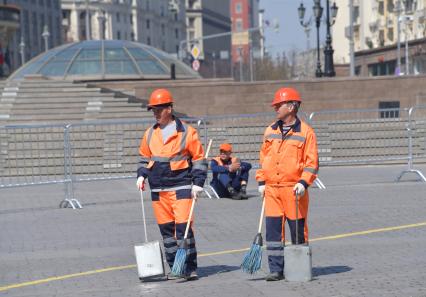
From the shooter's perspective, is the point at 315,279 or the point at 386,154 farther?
the point at 386,154

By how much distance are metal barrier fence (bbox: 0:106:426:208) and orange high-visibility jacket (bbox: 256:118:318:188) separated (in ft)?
27.7

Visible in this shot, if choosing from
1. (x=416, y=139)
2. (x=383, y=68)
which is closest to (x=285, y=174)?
(x=416, y=139)

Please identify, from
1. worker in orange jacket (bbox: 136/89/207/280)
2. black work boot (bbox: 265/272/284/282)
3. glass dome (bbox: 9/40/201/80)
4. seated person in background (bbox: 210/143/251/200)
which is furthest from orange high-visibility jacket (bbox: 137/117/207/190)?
glass dome (bbox: 9/40/201/80)

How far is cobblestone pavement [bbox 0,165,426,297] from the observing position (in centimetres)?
1011

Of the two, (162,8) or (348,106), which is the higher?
(162,8)

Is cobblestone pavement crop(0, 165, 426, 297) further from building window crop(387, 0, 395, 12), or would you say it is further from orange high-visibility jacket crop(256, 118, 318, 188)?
building window crop(387, 0, 395, 12)

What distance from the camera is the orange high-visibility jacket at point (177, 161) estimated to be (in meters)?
10.6

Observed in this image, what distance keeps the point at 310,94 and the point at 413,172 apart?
12.2 meters

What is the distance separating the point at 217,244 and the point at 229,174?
562 cm

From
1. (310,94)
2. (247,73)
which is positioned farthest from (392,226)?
(247,73)

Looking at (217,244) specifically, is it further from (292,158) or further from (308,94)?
(308,94)

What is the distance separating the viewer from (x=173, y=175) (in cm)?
1059

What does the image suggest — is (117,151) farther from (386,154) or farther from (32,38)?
(32,38)

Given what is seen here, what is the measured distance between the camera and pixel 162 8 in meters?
147
